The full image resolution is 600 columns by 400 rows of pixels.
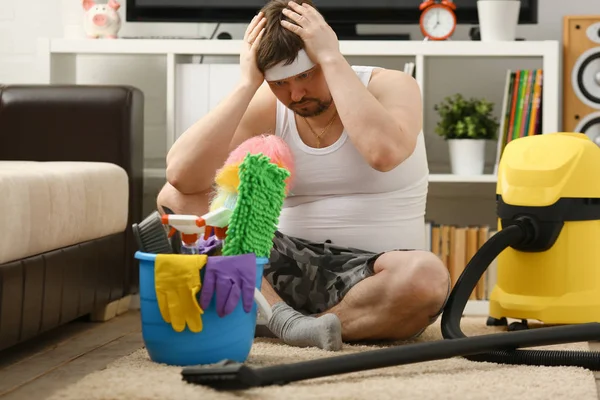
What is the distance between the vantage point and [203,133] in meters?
2.08

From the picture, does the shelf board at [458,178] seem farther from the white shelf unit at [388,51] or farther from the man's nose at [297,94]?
the man's nose at [297,94]

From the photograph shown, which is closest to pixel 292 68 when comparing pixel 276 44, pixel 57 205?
pixel 276 44

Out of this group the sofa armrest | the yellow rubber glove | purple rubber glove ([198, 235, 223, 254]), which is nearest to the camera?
the yellow rubber glove

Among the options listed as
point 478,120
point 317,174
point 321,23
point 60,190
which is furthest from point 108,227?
point 478,120

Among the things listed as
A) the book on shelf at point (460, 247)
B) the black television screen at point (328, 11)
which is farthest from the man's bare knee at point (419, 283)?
the black television screen at point (328, 11)

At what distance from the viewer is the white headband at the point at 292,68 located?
2002 mm

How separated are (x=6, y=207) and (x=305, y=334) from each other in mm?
625

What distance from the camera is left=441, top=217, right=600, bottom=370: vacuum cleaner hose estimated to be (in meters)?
1.78

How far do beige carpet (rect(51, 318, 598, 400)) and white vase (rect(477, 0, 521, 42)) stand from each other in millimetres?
1375

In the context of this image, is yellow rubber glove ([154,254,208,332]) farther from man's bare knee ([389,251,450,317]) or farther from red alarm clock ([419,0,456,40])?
red alarm clock ([419,0,456,40])

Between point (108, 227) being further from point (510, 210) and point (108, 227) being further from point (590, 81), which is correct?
point (590, 81)

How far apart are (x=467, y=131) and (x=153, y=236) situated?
1.45m

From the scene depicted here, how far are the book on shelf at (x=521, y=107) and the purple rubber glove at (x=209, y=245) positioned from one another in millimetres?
1393

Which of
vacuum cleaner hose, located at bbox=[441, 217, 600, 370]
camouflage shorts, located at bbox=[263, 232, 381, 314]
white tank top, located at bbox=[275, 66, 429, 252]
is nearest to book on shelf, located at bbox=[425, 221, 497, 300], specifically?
vacuum cleaner hose, located at bbox=[441, 217, 600, 370]
